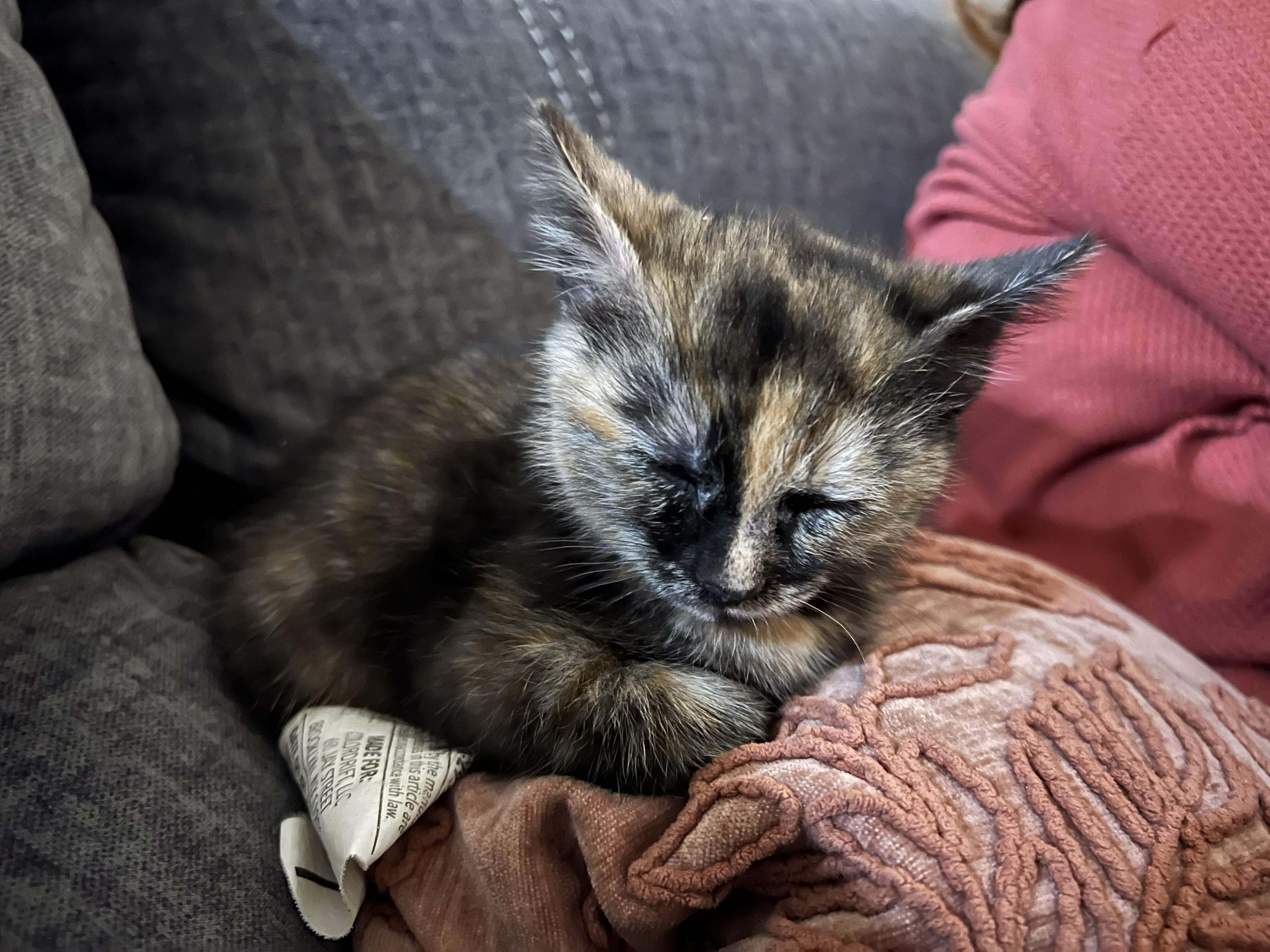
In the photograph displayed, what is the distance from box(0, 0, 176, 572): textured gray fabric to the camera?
0.82m

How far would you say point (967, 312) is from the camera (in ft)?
2.59

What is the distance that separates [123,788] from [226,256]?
77cm

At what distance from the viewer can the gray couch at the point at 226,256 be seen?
737 millimetres

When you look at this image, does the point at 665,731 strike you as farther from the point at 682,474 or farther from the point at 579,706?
the point at 682,474

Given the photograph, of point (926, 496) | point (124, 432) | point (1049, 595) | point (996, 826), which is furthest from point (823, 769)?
point (124, 432)

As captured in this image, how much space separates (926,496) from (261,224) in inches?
40.1

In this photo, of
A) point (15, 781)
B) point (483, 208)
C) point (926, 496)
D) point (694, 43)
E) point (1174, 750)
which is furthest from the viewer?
point (694, 43)

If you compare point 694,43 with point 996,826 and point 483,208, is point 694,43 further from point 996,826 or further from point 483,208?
point 996,826

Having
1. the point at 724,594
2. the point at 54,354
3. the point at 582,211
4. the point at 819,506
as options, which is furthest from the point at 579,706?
the point at 54,354

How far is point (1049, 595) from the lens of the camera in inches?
41.5

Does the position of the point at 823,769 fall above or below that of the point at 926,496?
below

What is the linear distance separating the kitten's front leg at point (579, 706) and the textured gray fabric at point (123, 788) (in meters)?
0.22

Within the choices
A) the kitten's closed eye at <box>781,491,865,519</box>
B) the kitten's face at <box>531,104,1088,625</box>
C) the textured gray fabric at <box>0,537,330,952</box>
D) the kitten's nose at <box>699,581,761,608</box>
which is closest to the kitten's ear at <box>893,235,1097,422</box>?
the kitten's face at <box>531,104,1088,625</box>

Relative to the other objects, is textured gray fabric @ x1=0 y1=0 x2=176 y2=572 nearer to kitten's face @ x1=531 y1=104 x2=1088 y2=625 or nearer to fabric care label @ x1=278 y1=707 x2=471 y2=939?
fabric care label @ x1=278 y1=707 x2=471 y2=939
